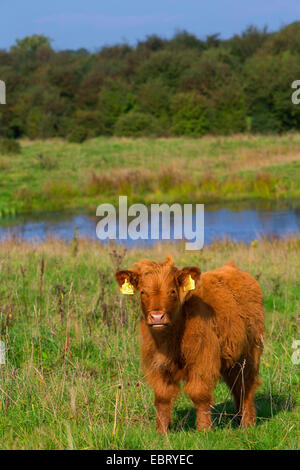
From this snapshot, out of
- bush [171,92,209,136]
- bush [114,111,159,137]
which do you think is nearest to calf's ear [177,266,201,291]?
Answer: bush [114,111,159,137]

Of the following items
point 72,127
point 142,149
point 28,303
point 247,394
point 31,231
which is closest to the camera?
point 247,394

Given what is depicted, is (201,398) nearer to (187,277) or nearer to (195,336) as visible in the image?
(195,336)

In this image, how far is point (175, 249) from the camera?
1487 cm

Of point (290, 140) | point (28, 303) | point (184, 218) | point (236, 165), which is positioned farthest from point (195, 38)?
point (28, 303)

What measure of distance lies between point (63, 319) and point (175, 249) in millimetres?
7653

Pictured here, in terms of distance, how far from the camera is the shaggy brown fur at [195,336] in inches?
172

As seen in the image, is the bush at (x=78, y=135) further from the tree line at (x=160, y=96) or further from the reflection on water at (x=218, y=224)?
the reflection on water at (x=218, y=224)

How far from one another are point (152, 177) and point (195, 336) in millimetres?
23629

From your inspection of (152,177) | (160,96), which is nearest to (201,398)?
(152,177)

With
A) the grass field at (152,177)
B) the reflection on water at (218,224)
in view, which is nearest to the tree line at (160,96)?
the grass field at (152,177)

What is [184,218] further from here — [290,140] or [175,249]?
[290,140]

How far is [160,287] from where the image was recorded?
430 centimetres

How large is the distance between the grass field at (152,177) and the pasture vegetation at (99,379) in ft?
53.5

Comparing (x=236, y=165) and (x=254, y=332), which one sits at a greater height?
(x=236, y=165)
